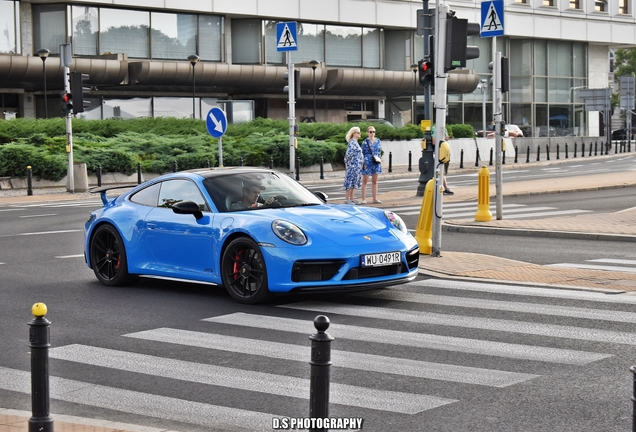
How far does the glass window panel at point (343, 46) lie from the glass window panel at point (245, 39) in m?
5.42

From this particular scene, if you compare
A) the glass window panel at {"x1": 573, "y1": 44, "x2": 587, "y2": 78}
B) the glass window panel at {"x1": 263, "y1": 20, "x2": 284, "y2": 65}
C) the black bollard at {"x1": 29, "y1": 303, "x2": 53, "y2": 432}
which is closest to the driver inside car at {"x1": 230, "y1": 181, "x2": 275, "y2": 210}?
the black bollard at {"x1": 29, "y1": 303, "x2": 53, "y2": 432}

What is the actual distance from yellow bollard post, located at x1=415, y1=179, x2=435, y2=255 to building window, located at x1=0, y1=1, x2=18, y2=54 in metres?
41.8

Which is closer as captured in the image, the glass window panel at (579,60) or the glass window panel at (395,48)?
the glass window panel at (395,48)

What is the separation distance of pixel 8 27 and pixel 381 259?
46.3 meters

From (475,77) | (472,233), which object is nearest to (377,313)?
(472,233)

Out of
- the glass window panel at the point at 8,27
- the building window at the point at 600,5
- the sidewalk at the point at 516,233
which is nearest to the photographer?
the sidewalk at the point at 516,233

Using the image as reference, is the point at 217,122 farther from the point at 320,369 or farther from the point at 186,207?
the point at 320,369

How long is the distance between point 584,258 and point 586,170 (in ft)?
88.9

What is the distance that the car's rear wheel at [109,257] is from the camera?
1261 cm

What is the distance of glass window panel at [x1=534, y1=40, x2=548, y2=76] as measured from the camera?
252 ft

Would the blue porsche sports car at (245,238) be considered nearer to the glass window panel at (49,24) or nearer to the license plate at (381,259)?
the license plate at (381,259)

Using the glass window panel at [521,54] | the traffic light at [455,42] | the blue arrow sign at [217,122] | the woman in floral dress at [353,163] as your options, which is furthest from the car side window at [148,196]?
the glass window panel at [521,54]

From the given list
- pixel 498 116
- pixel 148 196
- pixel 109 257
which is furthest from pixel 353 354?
pixel 498 116

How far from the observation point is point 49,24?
55.0 meters
